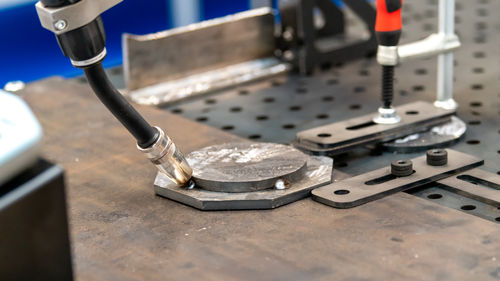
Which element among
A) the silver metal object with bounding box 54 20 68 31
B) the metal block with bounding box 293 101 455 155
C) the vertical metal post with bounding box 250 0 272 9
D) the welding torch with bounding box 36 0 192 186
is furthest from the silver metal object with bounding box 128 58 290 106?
the silver metal object with bounding box 54 20 68 31

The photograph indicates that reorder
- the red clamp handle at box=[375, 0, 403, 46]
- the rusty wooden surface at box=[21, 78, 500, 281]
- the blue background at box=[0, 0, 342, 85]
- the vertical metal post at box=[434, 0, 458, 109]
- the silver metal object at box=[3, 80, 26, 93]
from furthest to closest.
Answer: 1. the blue background at box=[0, 0, 342, 85]
2. the silver metal object at box=[3, 80, 26, 93]
3. the vertical metal post at box=[434, 0, 458, 109]
4. the red clamp handle at box=[375, 0, 403, 46]
5. the rusty wooden surface at box=[21, 78, 500, 281]

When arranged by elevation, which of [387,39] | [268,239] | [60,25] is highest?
[60,25]

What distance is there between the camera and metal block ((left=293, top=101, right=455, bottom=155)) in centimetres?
107

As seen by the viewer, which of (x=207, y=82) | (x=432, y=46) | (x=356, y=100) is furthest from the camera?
(x=207, y=82)

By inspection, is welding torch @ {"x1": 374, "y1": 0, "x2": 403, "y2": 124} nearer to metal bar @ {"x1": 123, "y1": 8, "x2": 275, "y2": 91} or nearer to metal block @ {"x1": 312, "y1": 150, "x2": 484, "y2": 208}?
metal block @ {"x1": 312, "y1": 150, "x2": 484, "y2": 208}

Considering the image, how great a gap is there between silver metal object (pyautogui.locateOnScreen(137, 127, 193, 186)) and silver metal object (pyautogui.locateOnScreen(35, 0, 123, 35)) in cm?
17

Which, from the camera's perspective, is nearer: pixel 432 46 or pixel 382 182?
pixel 382 182

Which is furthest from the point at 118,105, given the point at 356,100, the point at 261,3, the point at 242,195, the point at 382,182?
the point at 261,3

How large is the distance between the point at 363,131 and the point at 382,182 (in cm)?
14

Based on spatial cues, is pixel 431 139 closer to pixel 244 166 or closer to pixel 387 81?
pixel 387 81

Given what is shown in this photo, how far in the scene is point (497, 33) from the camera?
1.61 m

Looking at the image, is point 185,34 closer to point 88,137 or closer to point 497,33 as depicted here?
point 88,137

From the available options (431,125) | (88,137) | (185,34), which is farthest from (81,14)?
(185,34)

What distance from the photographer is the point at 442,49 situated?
Result: 118 centimetres
